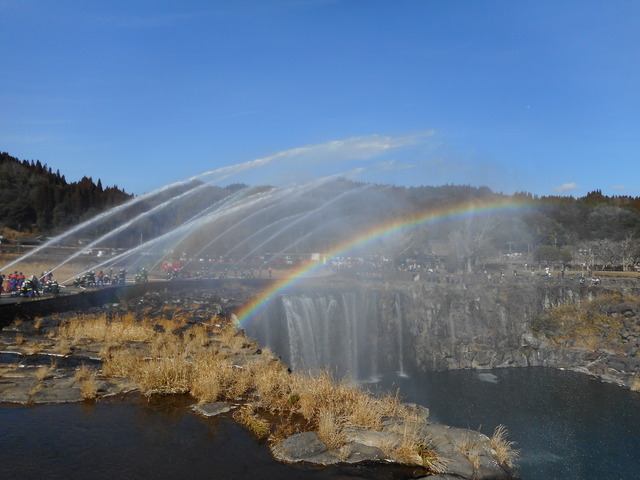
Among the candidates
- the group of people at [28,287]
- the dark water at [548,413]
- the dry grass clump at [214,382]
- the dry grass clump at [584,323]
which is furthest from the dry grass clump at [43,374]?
the dry grass clump at [584,323]

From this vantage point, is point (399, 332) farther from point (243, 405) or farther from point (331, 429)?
point (331, 429)

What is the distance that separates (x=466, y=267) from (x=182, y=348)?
75.0 m

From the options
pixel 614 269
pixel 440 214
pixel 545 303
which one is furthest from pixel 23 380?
pixel 440 214

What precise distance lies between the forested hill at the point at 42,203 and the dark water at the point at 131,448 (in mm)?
89089

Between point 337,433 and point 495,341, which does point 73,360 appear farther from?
point 495,341

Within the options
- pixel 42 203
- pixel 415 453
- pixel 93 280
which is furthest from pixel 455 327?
pixel 42 203

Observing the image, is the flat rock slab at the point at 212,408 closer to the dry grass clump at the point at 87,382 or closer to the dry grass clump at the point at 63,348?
the dry grass clump at the point at 87,382

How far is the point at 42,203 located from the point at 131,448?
101707mm

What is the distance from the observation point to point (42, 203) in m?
94.9

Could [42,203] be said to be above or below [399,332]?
above

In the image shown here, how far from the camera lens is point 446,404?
1422 inches

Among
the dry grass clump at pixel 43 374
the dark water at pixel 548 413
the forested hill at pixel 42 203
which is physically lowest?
the dark water at pixel 548 413

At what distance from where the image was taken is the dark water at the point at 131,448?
29.5 feet

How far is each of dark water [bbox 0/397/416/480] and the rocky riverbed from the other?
51 centimetres
